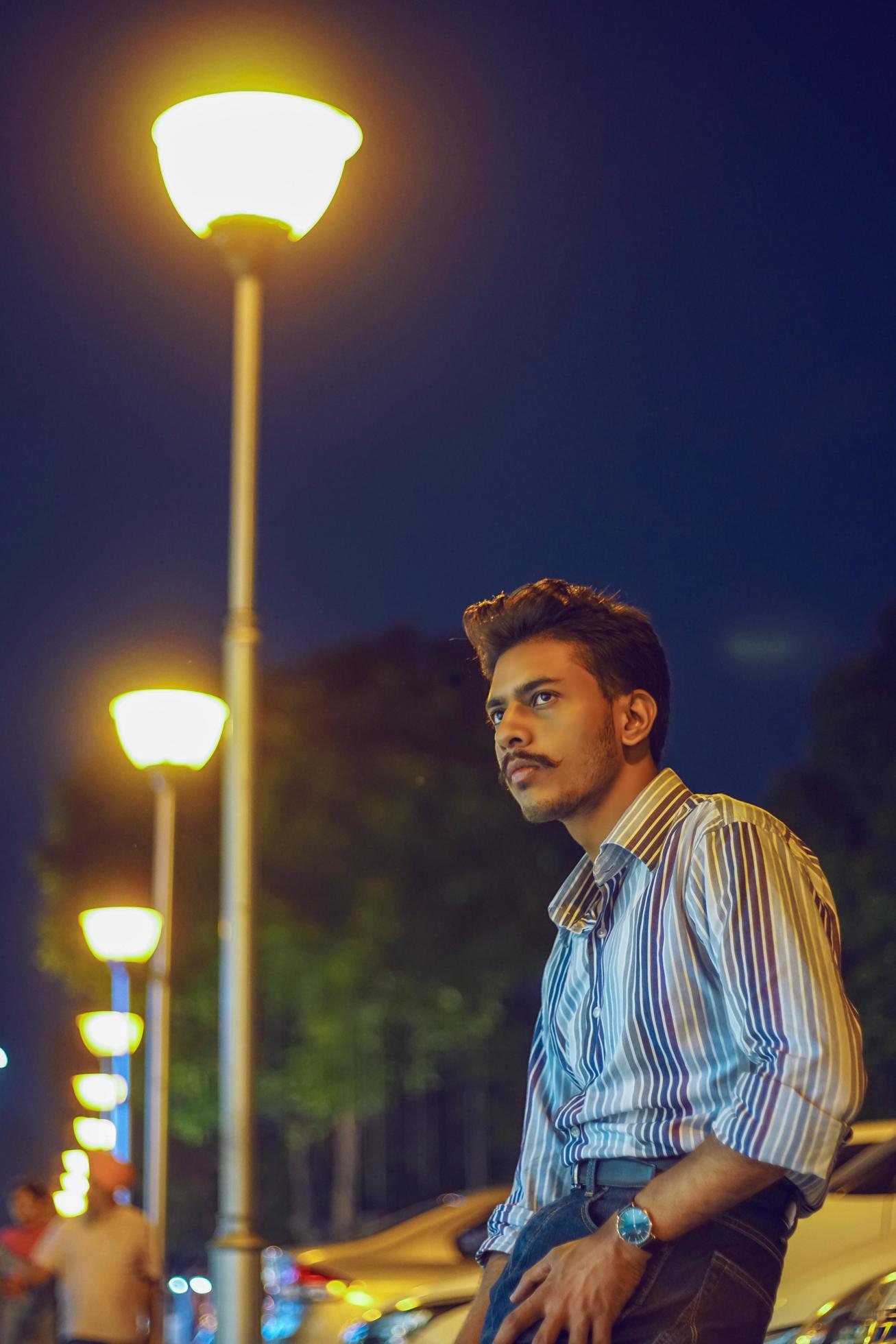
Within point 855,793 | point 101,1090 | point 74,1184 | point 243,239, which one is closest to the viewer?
point 243,239

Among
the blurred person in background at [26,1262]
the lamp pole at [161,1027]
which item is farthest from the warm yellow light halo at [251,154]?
the lamp pole at [161,1027]

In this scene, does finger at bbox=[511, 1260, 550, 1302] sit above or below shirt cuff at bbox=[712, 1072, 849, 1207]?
below

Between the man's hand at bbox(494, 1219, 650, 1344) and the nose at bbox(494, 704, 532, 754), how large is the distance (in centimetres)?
75

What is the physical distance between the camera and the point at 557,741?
289cm

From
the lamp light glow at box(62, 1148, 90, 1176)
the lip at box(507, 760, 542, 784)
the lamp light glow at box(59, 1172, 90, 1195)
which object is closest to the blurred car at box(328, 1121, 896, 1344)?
the lip at box(507, 760, 542, 784)

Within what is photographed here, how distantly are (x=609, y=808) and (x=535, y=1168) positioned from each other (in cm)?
59

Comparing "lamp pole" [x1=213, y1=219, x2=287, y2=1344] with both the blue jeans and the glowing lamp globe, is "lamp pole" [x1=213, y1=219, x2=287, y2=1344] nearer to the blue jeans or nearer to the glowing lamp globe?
the blue jeans

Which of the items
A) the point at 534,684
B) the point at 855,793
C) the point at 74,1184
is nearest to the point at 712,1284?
the point at 534,684

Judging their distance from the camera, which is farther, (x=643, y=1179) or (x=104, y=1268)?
(x=104, y=1268)

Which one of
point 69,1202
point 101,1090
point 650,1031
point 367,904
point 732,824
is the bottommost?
point 650,1031

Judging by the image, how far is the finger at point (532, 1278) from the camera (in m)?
2.62

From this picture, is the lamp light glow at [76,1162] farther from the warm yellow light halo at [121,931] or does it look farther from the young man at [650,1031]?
the young man at [650,1031]

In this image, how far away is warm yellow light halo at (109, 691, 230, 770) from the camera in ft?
43.2

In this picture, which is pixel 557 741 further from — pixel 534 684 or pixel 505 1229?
pixel 505 1229
